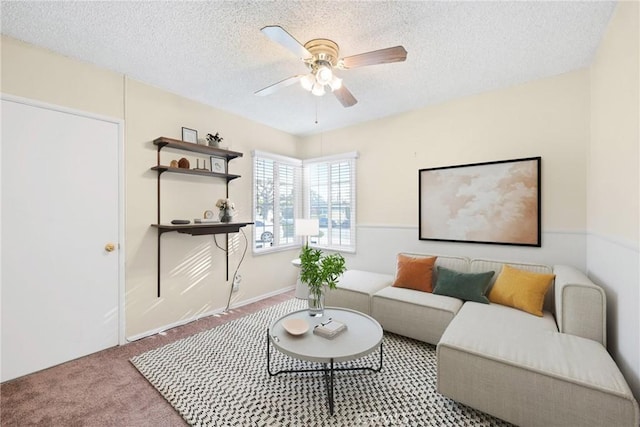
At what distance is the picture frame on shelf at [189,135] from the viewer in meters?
3.22

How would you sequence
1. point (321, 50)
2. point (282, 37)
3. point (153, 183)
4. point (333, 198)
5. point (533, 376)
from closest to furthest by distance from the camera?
point (533, 376) < point (282, 37) < point (321, 50) < point (153, 183) < point (333, 198)

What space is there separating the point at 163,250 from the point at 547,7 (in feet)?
12.9

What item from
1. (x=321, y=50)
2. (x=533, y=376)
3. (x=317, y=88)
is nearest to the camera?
(x=533, y=376)

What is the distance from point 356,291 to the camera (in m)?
3.04

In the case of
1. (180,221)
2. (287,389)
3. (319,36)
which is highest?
(319,36)

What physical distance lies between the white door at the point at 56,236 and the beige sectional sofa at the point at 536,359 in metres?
3.04

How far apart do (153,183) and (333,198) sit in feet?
8.35

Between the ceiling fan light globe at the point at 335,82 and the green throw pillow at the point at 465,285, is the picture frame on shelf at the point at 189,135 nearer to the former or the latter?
the ceiling fan light globe at the point at 335,82

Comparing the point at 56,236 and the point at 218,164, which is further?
the point at 218,164

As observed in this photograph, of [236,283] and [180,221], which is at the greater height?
[180,221]

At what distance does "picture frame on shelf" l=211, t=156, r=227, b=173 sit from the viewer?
11.5 ft

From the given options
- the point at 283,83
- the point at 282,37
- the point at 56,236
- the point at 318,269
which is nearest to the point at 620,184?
the point at 318,269

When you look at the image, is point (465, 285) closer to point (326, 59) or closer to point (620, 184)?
point (620, 184)

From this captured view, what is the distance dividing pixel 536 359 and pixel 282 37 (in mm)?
2459
